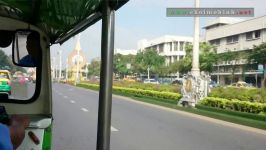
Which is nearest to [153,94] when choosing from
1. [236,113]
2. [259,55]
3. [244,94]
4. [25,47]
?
[244,94]

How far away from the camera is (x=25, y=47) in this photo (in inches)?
169

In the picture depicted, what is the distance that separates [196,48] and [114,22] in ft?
83.3

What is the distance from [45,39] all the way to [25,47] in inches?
9.7

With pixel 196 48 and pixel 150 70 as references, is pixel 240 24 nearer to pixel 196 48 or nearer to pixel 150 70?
pixel 150 70

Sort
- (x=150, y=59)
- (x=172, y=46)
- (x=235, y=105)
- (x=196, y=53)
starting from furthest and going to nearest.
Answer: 1. (x=172, y=46)
2. (x=150, y=59)
3. (x=196, y=53)
4. (x=235, y=105)

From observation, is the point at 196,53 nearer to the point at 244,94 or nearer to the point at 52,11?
the point at 244,94

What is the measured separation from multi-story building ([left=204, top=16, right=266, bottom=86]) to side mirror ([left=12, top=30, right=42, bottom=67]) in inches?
2710

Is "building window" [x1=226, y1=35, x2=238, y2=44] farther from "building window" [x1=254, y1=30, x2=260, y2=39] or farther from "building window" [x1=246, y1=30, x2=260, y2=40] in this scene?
"building window" [x1=254, y1=30, x2=260, y2=39]

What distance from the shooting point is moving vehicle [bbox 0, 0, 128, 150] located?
305cm

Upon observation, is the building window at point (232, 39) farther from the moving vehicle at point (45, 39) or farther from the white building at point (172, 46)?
the moving vehicle at point (45, 39)

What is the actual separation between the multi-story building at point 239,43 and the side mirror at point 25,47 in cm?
6882

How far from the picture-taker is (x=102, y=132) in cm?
305

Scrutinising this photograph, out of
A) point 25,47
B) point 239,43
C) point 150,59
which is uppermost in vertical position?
point 239,43

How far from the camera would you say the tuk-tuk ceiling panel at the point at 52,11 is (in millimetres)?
3217
